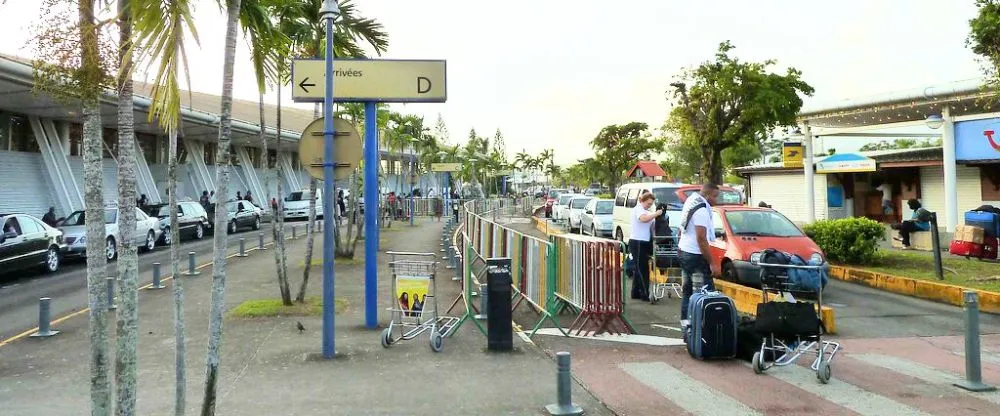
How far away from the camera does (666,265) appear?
1202cm

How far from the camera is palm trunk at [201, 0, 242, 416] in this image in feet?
15.1

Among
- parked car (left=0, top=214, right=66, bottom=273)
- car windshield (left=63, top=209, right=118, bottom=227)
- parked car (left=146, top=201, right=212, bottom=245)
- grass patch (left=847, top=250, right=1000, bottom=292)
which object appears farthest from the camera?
parked car (left=146, top=201, right=212, bottom=245)

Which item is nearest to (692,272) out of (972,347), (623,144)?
(972,347)

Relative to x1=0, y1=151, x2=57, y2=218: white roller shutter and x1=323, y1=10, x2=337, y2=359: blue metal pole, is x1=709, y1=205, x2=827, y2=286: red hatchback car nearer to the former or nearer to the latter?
x1=323, y1=10, x2=337, y2=359: blue metal pole

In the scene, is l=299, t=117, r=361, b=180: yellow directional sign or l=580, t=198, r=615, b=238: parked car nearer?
l=299, t=117, r=361, b=180: yellow directional sign

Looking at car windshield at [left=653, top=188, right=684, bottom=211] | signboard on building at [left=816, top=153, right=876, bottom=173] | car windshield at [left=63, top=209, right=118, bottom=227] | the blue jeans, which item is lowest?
the blue jeans

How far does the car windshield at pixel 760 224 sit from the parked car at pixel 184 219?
18.5 meters

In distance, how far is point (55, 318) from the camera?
34.1 feet

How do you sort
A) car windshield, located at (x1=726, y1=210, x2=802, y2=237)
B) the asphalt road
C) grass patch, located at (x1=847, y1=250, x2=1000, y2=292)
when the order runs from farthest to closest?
car windshield, located at (x1=726, y1=210, x2=802, y2=237) → grass patch, located at (x1=847, y1=250, x2=1000, y2=292) → the asphalt road

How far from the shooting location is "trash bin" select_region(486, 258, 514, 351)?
25.3ft

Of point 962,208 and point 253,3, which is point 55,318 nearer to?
point 253,3

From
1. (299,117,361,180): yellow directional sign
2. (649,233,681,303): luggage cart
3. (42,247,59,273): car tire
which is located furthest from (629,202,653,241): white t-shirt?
(42,247,59,273): car tire

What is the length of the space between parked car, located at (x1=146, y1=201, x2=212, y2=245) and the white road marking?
20.4 metres

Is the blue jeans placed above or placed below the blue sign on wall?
below
